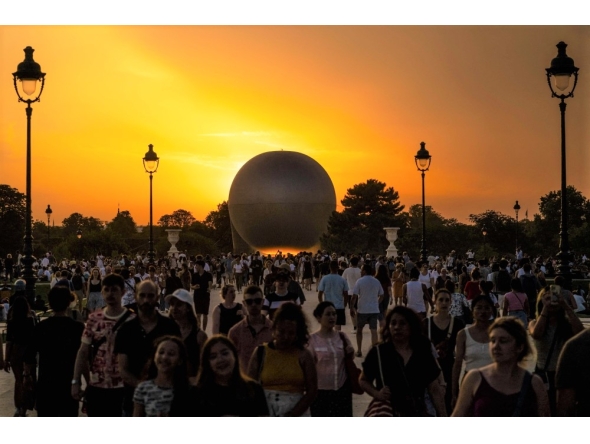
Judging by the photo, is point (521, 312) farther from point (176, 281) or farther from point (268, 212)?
point (268, 212)

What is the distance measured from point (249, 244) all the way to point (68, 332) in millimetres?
85786

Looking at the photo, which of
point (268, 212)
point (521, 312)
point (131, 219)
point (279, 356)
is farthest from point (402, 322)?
point (131, 219)

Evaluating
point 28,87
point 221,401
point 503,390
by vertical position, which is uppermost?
point 28,87

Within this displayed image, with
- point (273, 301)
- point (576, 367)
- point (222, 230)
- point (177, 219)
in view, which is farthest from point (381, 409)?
point (177, 219)

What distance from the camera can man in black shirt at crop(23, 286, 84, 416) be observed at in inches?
293

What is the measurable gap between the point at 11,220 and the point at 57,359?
6980 centimetres

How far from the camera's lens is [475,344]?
785 cm

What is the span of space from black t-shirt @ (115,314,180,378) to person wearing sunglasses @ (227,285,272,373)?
3.85 ft

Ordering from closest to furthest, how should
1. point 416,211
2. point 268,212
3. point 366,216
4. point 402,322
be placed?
point 402,322 → point 366,216 → point 268,212 → point 416,211

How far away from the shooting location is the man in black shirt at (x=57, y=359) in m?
7.45

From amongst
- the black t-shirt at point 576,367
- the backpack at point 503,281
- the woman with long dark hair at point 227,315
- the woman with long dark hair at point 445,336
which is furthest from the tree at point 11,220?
the black t-shirt at point 576,367

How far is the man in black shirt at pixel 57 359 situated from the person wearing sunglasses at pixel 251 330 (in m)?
1.36

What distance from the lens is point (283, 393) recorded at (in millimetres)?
6449

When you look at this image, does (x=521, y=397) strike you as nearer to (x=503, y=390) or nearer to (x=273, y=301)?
(x=503, y=390)
